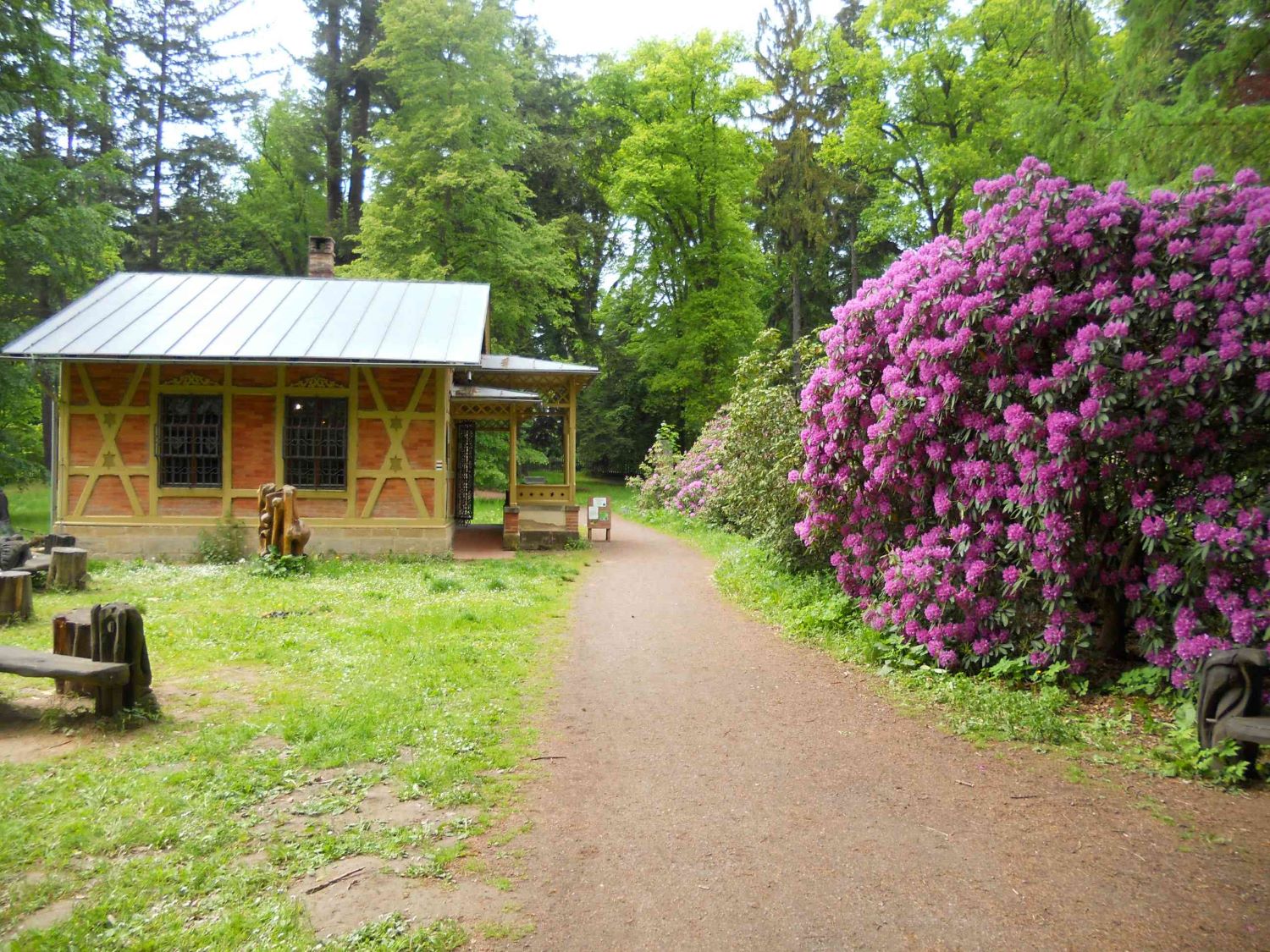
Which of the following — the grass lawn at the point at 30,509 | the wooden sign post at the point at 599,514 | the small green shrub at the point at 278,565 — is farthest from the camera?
the grass lawn at the point at 30,509

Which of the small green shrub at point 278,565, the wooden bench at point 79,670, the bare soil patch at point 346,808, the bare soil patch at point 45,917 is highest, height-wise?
the wooden bench at point 79,670

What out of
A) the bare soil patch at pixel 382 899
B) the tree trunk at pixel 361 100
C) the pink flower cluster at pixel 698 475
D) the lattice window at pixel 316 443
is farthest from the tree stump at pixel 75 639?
the tree trunk at pixel 361 100

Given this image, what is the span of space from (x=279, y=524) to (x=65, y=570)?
2.55 meters

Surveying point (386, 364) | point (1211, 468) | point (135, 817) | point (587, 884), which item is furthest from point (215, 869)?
point (386, 364)

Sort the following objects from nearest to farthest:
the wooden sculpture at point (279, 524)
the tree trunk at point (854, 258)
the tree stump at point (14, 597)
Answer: the tree stump at point (14, 597) → the wooden sculpture at point (279, 524) → the tree trunk at point (854, 258)

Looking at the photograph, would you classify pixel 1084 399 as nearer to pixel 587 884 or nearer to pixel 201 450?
pixel 587 884

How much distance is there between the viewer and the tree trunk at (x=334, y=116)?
2650cm

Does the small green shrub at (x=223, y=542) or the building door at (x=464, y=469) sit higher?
the building door at (x=464, y=469)

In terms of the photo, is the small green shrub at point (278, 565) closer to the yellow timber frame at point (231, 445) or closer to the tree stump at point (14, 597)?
the yellow timber frame at point (231, 445)

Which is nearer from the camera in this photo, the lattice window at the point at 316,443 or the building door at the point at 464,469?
the lattice window at the point at 316,443

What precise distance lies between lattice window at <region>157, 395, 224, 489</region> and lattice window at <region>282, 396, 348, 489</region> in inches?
45.6

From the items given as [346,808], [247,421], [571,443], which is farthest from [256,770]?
[571,443]

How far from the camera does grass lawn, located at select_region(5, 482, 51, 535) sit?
17.1 m

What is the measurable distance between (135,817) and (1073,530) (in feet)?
20.1
